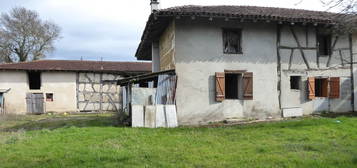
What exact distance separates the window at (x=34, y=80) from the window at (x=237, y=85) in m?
16.5

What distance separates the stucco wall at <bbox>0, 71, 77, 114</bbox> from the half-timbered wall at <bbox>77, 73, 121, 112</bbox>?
529mm

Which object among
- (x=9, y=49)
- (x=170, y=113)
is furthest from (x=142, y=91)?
(x=9, y=49)

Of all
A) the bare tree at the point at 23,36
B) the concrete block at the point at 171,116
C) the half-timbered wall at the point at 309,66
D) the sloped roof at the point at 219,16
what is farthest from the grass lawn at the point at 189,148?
the bare tree at the point at 23,36

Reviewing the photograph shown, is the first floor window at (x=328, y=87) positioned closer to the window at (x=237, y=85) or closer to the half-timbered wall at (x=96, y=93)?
the window at (x=237, y=85)

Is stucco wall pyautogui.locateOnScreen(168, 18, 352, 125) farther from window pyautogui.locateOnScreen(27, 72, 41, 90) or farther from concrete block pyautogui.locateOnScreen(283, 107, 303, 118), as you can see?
window pyautogui.locateOnScreen(27, 72, 41, 90)

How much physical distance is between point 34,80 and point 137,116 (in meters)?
16.1

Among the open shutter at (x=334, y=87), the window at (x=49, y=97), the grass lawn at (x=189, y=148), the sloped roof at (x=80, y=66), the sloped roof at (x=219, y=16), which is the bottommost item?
the grass lawn at (x=189, y=148)

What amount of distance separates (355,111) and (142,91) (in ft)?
33.4

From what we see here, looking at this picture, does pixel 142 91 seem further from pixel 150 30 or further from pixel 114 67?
pixel 114 67

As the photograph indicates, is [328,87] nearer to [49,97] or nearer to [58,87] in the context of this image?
[58,87]

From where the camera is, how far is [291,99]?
40.5ft

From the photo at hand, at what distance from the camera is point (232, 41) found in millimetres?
12023

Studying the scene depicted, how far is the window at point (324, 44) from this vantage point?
43.4ft

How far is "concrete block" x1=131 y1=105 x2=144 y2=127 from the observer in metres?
10.1
